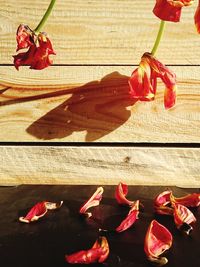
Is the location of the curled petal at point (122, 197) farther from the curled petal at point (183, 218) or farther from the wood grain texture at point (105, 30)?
the wood grain texture at point (105, 30)

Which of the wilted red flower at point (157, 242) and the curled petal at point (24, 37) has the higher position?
the curled petal at point (24, 37)

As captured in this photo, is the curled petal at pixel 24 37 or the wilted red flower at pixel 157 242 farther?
the curled petal at pixel 24 37

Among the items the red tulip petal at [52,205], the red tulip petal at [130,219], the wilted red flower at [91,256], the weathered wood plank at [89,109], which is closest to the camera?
the wilted red flower at [91,256]

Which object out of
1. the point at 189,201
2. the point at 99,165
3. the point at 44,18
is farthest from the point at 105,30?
the point at 189,201

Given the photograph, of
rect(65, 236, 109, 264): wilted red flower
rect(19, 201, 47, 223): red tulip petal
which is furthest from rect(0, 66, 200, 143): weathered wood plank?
rect(65, 236, 109, 264): wilted red flower

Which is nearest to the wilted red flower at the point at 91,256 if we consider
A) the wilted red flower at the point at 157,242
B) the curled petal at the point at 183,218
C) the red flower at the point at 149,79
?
the wilted red flower at the point at 157,242

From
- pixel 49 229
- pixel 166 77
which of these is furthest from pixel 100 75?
pixel 49 229
